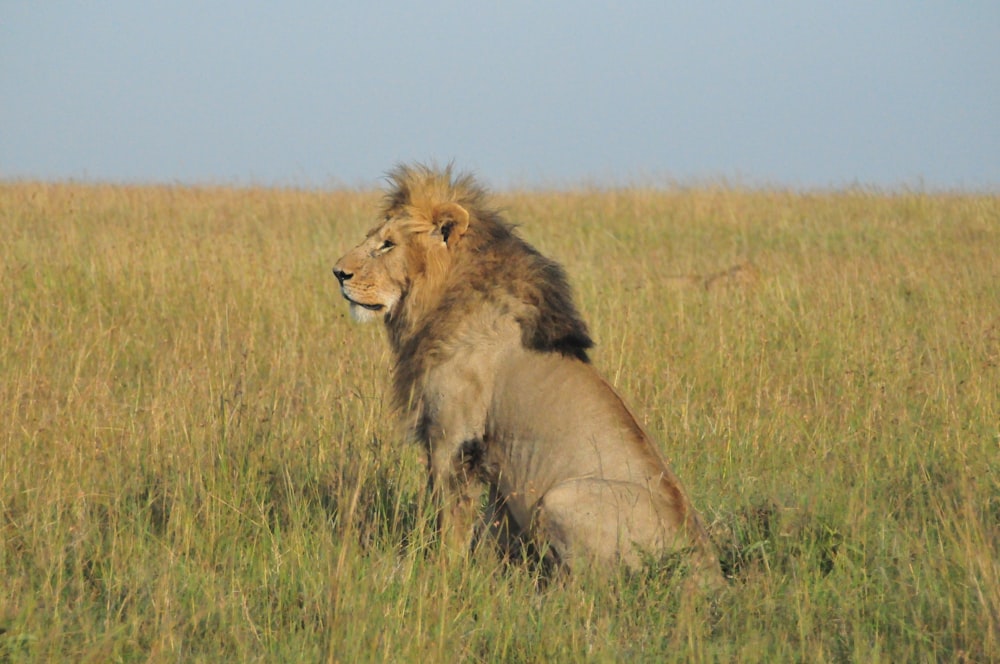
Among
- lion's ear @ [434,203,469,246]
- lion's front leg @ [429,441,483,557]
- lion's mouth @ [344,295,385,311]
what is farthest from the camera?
lion's mouth @ [344,295,385,311]

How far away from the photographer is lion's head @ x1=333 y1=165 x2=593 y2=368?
14.6 feet

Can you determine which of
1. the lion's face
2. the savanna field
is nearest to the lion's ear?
the lion's face

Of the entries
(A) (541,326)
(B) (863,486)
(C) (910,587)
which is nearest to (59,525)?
(A) (541,326)

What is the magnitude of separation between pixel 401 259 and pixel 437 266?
16cm

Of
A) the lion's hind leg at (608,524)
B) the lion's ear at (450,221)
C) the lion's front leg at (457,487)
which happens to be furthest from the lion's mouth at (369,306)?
the lion's hind leg at (608,524)

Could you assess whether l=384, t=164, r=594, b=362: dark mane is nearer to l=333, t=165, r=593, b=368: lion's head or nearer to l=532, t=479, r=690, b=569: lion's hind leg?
l=333, t=165, r=593, b=368: lion's head

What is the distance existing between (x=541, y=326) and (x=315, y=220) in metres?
10.4

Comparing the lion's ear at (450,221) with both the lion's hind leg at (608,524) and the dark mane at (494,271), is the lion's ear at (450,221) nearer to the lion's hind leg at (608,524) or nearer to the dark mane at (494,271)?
the dark mane at (494,271)

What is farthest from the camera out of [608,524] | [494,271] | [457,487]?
[494,271]

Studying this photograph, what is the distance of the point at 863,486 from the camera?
4.88 m

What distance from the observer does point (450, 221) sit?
15.3ft

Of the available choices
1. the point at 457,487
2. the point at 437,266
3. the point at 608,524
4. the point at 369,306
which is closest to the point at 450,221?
the point at 437,266

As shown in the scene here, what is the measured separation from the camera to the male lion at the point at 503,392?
3.80 meters

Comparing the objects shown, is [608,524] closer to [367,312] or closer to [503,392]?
[503,392]
